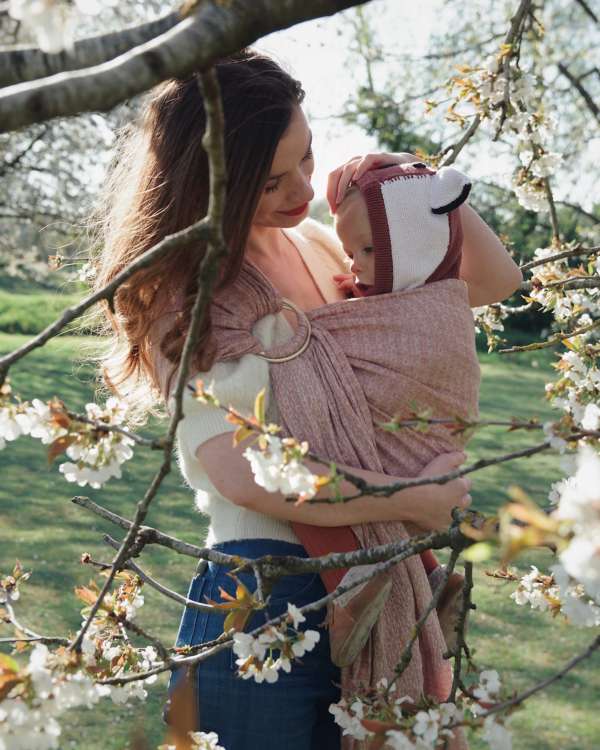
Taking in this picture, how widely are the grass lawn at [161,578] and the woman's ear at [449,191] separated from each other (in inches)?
26.3

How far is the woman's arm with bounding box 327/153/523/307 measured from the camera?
1.84 metres

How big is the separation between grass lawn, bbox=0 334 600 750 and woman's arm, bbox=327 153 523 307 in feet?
1.88

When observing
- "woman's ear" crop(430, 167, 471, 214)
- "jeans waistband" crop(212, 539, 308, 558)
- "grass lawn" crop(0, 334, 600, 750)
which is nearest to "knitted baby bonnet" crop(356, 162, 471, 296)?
"woman's ear" crop(430, 167, 471, 214)

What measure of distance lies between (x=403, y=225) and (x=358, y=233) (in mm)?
Answer: 92

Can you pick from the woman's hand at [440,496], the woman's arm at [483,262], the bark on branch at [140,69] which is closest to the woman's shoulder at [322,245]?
the woman's arm at [483,262]

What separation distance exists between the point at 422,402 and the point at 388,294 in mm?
189

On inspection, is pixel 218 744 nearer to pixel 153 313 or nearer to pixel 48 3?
pixel 153 313

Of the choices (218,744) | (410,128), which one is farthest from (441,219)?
(410,128)

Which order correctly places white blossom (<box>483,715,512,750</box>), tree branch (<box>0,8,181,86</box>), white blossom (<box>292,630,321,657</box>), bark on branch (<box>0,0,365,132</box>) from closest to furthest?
bark on branch (<box>0,0,365,132</box>) < tree branch (<box>0,8,181,86</box>) < white blossom (<box>483,715,512,750</box>) < white blossom (<box>292,630,321,657</box>)

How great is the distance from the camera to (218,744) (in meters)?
1.72

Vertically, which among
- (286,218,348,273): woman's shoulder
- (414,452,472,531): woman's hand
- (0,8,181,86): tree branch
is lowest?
(414,452,472,531): woman's hand

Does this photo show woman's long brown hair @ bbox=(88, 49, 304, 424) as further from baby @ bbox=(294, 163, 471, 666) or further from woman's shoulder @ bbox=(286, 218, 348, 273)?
woman's shoulder @ bbox=(286, 218, 348, 273)

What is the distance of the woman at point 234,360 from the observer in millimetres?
1602

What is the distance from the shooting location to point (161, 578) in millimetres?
5129
